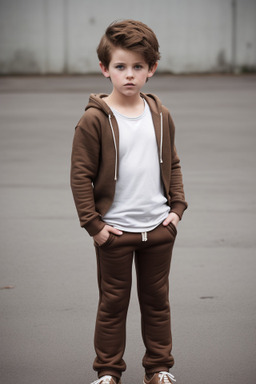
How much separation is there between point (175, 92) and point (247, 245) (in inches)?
409

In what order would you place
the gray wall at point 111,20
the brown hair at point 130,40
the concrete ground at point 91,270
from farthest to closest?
the gray wall at point 111,20 < the concrete ground at point 91,270 < the brown hair at point 130,40

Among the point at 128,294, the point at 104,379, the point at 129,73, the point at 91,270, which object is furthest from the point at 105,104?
the point at 91,270

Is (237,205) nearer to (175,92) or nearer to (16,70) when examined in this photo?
(175,92)

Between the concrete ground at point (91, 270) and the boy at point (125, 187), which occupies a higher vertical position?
the boy at point (125, 187)

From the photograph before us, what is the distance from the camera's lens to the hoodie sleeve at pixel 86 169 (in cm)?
293

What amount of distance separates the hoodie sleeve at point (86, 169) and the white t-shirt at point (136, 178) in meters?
0.09

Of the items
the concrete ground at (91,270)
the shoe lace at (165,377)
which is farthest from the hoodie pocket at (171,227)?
the concrete ground at (91,270)

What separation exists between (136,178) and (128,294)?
50cm

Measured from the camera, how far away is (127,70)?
292 centimetres

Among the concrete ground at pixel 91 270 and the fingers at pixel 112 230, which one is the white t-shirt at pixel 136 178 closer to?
the fingers at pixel 112 230

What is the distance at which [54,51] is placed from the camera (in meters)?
20.5

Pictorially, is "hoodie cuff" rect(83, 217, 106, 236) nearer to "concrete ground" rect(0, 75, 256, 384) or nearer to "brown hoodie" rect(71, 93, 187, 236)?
"brown hoodie" rect(71, 93, 187, 236)

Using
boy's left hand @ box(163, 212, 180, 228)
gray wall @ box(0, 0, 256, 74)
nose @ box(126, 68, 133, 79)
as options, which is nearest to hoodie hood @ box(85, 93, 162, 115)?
nose @ box(126, 68, 133, 79)

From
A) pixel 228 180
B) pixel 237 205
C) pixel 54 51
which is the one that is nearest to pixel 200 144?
pixel 228 180
